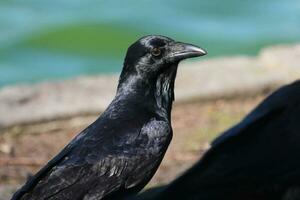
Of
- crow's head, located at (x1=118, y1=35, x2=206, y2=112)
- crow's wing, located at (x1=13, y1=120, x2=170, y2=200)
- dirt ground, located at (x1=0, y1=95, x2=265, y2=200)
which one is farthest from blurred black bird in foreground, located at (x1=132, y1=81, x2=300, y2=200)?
dirt ground, located at (x1=0, y1=95, x2=265, y2=200)

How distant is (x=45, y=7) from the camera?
21359mm

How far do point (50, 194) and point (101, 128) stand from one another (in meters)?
0.65

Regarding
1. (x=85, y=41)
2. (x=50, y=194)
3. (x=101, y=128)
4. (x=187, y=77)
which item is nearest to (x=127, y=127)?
(x=101, y=128)

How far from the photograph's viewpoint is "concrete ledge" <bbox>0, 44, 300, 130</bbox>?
1162 centimetres

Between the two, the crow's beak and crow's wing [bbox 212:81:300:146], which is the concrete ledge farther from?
the crow's beak

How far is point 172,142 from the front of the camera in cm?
1077

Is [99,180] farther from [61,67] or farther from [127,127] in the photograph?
[61,67]

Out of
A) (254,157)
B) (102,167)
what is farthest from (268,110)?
(102,167)

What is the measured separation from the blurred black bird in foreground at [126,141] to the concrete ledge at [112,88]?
12.2 feet

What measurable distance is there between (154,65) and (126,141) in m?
0.61

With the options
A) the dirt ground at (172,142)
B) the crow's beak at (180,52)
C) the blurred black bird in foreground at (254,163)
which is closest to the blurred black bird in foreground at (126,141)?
the crow's beak at (180,52)

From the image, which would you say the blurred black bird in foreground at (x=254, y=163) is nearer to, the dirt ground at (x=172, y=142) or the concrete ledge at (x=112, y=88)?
the dirt ground at (x=172, y=142)

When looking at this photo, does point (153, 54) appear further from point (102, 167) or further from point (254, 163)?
point (254, 163)

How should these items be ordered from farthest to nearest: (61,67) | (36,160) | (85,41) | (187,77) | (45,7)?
(45,7) < (85,41) < (61,67) < (187,77) < (36,160)
